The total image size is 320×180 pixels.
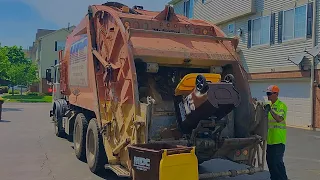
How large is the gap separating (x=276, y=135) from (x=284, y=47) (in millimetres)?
11642

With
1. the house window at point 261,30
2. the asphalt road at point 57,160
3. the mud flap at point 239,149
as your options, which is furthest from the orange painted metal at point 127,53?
the house window at point 261,30

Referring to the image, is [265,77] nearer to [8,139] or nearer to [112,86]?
[8,139]

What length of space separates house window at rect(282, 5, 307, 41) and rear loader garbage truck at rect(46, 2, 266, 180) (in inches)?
395

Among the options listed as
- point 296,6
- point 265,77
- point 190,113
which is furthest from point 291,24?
point 190,113

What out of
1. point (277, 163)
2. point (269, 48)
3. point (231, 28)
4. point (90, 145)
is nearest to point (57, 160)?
point (90, 145)

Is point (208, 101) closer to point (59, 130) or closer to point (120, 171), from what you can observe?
point (120, 171)

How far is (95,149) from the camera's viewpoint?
7398 millimetres

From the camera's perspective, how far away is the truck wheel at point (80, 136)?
859 centimetres

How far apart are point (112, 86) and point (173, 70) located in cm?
115

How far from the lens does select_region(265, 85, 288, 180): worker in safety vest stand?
6488mm

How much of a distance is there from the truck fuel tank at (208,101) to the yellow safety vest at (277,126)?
0.92m

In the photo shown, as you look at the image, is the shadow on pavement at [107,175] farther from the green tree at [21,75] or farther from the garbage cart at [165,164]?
the green tree at [21,75]

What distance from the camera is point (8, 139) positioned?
12172 mm

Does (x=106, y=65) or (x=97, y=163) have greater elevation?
(x=106, y=65)
